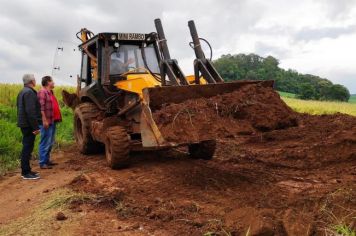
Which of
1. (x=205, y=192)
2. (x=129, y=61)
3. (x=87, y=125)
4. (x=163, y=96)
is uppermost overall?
(x=129, y=61)

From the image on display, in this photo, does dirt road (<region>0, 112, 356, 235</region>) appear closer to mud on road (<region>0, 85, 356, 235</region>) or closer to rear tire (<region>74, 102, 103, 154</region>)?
mud on road (<region>0, 85, 356, 235</region>)

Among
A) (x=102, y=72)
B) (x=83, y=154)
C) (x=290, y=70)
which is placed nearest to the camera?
(x=102, y=72)

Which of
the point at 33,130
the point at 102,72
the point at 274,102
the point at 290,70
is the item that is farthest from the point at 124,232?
the point at 290,70

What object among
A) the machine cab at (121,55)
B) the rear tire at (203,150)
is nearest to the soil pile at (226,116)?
the rear tire at (203,150)

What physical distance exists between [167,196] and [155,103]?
4.72 feet

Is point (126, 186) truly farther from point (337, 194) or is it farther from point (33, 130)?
point (337, 194)

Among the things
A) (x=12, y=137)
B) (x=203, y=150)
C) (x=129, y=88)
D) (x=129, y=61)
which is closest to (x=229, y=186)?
(x=203, y=150)

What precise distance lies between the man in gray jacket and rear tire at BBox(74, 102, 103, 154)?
1534 mm

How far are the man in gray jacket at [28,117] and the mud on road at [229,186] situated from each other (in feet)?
2.43

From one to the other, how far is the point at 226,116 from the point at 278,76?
46230mm

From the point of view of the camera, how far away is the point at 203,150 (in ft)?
30.1

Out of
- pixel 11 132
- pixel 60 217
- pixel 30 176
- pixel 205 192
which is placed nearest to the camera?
pixel 60 217

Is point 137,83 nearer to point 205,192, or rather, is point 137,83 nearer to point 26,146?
point 26,146

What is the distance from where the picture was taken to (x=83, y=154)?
10570 millimetres
